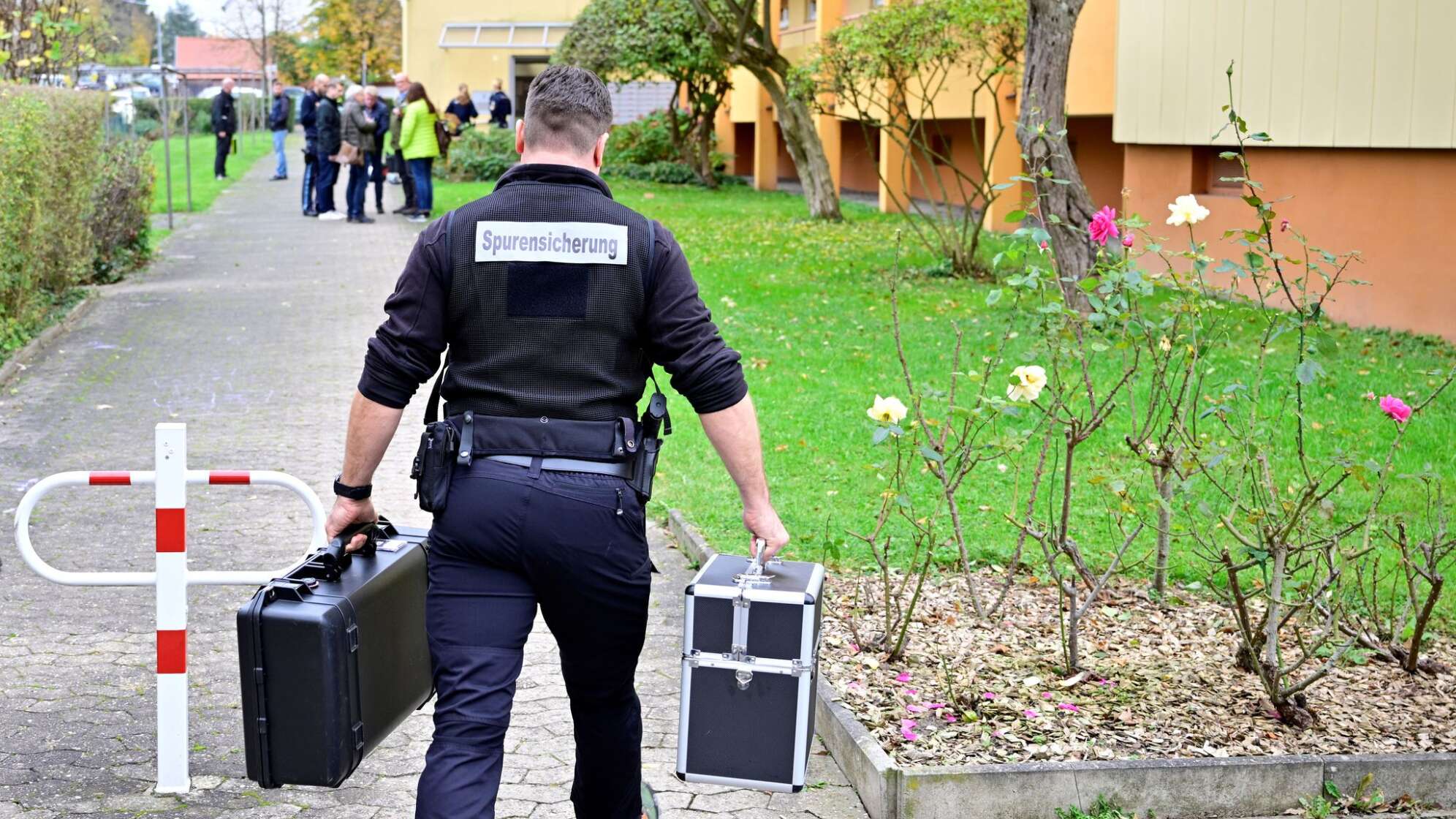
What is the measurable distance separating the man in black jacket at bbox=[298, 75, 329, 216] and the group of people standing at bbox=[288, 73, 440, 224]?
0.01 meters

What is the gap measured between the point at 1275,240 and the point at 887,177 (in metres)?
15.7

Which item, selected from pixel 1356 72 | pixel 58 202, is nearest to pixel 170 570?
pixel 58 202

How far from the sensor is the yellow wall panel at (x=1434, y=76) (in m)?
12.6

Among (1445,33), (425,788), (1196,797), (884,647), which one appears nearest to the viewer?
(425,788)

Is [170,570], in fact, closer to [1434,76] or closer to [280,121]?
[1434,76]

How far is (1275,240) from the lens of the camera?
15172mm

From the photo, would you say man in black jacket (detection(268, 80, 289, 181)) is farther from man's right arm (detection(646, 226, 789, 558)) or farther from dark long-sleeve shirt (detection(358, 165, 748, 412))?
man's right arm (detection(646, 226, 789, 558))

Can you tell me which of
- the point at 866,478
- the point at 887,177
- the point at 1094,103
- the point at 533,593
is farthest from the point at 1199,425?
the point at 887,177

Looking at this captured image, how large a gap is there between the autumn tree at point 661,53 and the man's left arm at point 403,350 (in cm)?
2819

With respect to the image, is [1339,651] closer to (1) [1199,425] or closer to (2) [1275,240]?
(1) [1199,425]

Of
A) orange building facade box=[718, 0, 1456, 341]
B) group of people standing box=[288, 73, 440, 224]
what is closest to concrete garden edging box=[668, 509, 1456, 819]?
orange building facade box=[718, 0, 1456, 341]

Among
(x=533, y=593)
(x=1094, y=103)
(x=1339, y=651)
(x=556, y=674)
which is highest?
(x=1094, y=103)

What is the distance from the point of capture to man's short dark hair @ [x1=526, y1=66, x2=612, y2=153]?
348cm

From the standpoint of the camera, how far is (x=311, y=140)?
2270 centimetres
